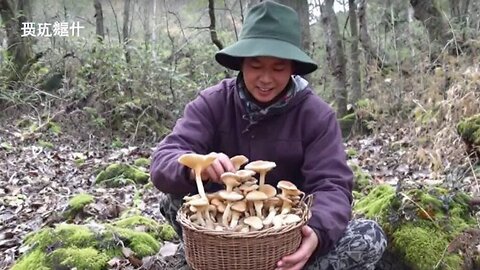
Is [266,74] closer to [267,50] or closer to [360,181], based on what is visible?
[267,50]

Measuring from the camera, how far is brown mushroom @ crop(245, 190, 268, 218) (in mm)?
2199

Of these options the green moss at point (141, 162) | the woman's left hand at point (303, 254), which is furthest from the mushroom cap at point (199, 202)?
the green moss at point (141, 162)

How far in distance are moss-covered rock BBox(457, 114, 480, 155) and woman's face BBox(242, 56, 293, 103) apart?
267 cm

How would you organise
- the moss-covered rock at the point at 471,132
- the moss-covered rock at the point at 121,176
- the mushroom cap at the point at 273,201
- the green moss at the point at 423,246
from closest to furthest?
the mushroom cap at the point at 273,201 → the green moss at the point at 423,246 → the moss-covered rock at the point at 471,132 → the moss-covered rock at the point at 121,176

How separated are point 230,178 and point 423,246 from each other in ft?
4.03

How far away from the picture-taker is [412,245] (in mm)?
2904

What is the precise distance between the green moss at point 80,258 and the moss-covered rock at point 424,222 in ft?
4.83

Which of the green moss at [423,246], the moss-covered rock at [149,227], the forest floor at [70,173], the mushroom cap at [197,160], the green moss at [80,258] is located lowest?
the forest floor at [70,173]

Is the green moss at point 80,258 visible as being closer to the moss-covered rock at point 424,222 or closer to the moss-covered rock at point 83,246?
the moss-covered rock at point 83,246

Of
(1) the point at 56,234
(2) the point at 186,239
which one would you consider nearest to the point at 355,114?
(1) the point at 56,234

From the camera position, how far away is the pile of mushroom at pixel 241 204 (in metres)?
2.17

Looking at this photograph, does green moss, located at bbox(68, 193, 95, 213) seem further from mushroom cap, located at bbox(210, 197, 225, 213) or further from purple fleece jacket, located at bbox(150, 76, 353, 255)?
mushroom cap, located at bbox(210, 197, 225, 213)

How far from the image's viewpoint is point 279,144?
2.74 metres

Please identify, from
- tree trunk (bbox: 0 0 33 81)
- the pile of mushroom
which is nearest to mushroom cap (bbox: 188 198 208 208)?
the pile of mushroom
